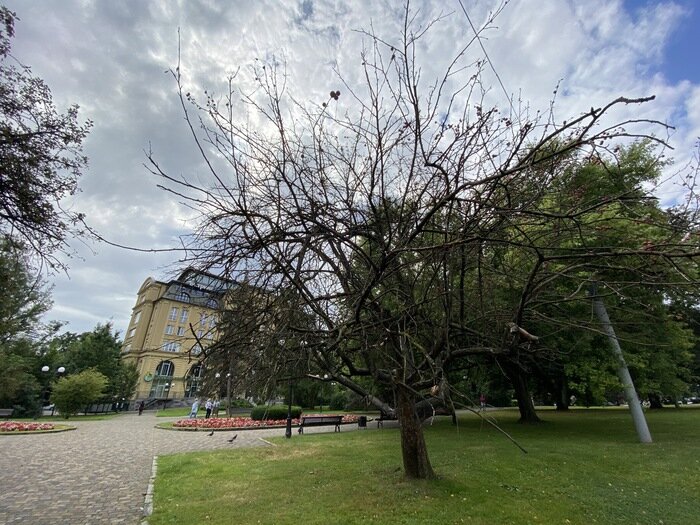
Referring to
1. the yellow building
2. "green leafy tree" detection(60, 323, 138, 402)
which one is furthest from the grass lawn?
"green leafy tree" detection(60, 323, 138, 402)

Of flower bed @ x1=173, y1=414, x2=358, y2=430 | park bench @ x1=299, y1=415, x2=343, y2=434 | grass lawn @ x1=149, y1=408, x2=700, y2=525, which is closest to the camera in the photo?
grass lawn @ x1=149, y1=408, x2=700, y2=525

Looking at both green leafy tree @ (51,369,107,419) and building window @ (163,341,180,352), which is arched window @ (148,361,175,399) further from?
building window @ (163,341,180,352)

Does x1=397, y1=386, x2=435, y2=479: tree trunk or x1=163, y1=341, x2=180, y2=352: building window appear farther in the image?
x1=397, y1=386, x2=435, y2=479: tree trunk

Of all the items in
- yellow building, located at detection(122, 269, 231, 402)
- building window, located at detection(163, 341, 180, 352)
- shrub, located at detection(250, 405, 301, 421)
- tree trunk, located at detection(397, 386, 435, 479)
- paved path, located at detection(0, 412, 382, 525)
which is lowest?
paved path, located at detection(0, 412, 382, 525)

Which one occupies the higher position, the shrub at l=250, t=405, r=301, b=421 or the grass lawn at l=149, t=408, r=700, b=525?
the shrub at l=250, t=405, r=301, b=421

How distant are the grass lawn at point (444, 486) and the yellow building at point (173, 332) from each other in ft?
6.66

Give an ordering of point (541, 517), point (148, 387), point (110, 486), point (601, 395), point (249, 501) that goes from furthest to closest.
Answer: point (148, 387)
point (601, 395)
point (110, 486)
point (249, 501)
point (541, 517)

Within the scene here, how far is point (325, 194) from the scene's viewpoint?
3.93 metres

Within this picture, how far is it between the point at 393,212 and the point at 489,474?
21.8 ft

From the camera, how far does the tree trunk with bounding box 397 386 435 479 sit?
698 centimetres

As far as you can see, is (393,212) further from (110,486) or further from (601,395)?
(601,395)

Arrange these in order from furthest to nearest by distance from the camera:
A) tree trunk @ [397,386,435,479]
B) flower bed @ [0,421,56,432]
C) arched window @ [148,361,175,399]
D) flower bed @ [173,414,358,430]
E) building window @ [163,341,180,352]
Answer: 1. arched window @ [148,361,175,399]
2. flower bed @ [173,414,358,430]
3. flower bed @ [0,421,56,432]
4. tree trunk @ [397,386,435,479]
5. building window @ [163,341,180,352]

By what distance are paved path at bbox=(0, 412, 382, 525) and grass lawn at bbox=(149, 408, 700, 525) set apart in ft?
2.10

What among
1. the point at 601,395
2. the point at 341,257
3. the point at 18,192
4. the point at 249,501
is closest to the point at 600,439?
the point at 601,395
